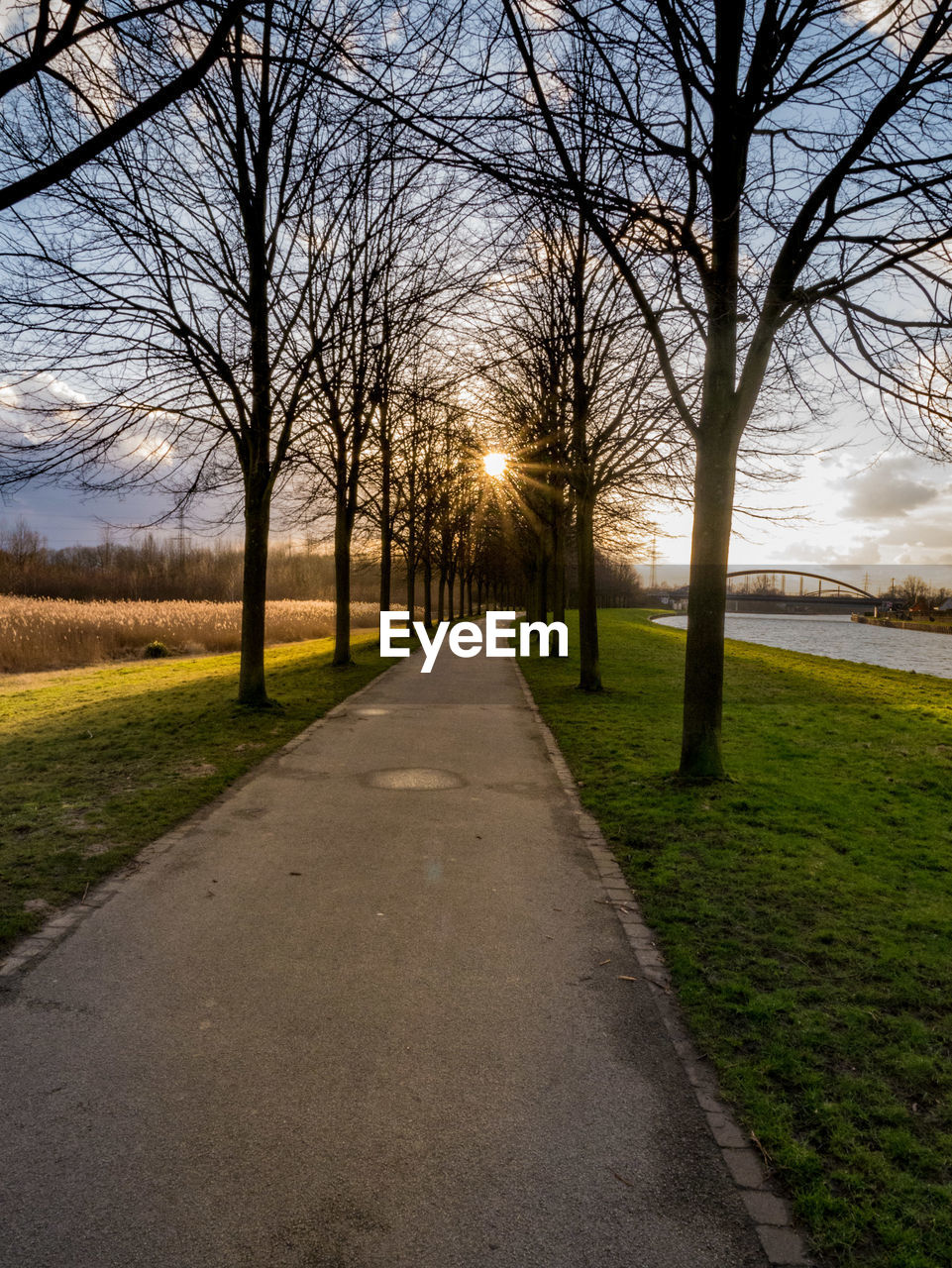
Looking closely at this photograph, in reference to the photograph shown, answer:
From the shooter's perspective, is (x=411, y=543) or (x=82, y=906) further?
(x=411, y=543)

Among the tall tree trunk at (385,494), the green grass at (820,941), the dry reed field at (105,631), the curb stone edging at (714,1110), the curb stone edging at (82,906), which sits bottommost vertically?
the curb stone edging at (82,906)

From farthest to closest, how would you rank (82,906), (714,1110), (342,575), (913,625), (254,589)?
(913,625) < (342,575) < (254,589) < (82,906) < (714,1110)

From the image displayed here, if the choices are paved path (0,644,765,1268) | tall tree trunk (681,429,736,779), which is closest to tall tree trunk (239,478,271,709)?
paved path (0,644,765,1268)

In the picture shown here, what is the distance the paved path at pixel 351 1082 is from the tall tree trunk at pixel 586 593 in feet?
29.6

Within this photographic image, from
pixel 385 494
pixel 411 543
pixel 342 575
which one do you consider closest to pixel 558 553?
pixel 385 494

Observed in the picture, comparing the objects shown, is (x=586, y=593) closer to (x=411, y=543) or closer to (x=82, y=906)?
(x=82, y=906)

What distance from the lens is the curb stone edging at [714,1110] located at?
2359 mm

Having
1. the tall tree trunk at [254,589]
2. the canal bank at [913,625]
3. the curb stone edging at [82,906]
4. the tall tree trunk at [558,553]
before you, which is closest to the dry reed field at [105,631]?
the tall tree trunk at [254,589]

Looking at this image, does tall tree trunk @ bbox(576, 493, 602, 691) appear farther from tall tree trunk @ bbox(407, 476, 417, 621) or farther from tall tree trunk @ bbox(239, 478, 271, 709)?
tall tree trunk @ bbox(407, 476, 417, 621)

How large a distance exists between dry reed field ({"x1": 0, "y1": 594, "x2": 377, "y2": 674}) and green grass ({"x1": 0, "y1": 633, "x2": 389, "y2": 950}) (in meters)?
4.30

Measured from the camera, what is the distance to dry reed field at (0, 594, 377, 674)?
67.1 feet

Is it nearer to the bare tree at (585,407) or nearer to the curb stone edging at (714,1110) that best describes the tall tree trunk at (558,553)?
the bare tree at (585,407)

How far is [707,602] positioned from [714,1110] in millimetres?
5429

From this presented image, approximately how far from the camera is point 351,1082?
3047 millimetres
